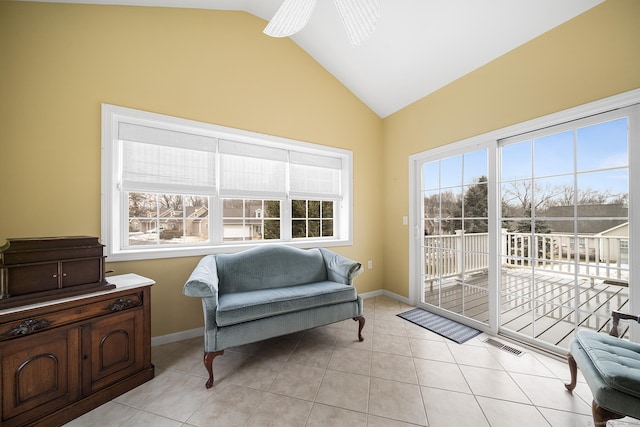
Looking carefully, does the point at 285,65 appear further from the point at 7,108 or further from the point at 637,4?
the point at 637,4

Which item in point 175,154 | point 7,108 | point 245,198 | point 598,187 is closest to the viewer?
point 7,108

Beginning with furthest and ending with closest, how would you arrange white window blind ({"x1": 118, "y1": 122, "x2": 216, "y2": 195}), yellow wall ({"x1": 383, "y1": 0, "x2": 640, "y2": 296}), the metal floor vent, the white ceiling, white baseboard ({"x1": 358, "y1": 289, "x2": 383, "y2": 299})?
white baseboard ({"x1": 358, "y1": 289, "x2": 383, "y2": 299}) → white window blind ({"x1": 118, "y1": 122, "x2": 216, "y2": 195}) → the metal floor vent → the white ceiling → yellow wall ({"x1": 383, "y1": 0, "x2": 640, "y2": 296})

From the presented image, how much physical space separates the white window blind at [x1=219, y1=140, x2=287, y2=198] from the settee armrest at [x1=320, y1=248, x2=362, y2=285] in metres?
1.02

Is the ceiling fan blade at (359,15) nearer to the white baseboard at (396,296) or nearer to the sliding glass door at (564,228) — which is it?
the sliding glass door at (564,228)

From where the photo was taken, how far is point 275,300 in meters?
2.01

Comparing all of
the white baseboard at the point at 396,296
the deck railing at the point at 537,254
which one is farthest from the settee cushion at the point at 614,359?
the white baseboard at the point at 396,296

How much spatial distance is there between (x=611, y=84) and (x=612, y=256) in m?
1.28

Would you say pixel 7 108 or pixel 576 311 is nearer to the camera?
pixel 7 108

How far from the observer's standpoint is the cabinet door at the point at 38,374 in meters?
1.24

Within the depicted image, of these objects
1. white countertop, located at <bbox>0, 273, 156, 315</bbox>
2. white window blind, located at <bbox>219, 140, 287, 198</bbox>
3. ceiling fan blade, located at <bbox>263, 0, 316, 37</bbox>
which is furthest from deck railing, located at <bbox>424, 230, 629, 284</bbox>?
white countertop, located at <bbox>0, 273, 156, 315</bbox>

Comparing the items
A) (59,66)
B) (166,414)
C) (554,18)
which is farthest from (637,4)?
(59,66)

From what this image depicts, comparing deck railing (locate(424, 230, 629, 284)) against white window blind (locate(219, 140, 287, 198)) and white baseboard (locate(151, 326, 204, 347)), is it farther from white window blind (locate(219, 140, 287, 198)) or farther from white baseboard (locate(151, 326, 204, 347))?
white baseboard (locate(151, 326, 204, 347))

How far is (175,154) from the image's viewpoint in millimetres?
2438

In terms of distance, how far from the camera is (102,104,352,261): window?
2.20 meters
